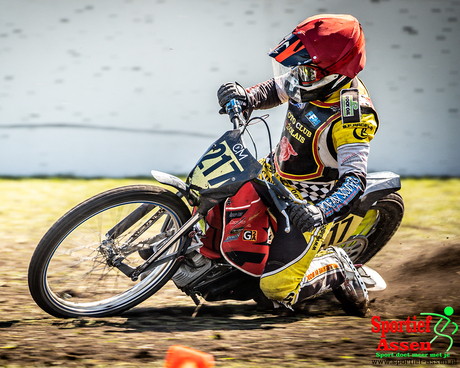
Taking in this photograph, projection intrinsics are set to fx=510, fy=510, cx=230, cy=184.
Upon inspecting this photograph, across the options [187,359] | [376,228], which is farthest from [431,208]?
[187,359]

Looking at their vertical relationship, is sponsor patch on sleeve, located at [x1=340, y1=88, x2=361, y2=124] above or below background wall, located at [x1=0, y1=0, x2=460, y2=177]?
above

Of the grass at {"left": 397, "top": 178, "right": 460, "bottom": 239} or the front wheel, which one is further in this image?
the grass at {"left": 397, "top": 178, "right": 460, "bottom": 239}

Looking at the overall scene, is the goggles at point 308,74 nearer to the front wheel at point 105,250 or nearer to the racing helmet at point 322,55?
the racing helmet at point 322,55

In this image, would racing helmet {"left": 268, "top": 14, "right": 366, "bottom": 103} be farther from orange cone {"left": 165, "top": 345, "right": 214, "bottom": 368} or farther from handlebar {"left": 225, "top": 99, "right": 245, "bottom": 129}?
orange cone {"left": 165, "top": 345, "right": 214, "bottom": 368}

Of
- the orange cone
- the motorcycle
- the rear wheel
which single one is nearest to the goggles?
the motorcycle

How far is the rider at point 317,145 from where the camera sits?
271 centimetres

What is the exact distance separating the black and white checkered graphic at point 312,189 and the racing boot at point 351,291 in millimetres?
399

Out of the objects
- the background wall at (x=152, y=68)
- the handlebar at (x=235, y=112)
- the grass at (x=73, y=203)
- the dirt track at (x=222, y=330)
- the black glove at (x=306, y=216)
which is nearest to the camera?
the dirt track at (x=222, y=330)

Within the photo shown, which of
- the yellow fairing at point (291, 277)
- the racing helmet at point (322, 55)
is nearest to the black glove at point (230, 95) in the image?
the racing helmet at point (322, 55)

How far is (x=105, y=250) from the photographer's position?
2.92 m

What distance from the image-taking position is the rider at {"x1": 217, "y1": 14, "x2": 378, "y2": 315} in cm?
271

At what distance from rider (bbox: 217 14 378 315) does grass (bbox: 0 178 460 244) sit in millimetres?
2111

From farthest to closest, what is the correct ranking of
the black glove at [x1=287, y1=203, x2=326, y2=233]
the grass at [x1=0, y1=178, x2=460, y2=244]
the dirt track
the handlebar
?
the grass at [x1=0, y1=178, x2=460, y2=244] < the handlebar < the black glove at [x1=287, y1=203, x2=326, y2=233] < the dirt track

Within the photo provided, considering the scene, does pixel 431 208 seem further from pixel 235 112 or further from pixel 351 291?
pixel 235 112
